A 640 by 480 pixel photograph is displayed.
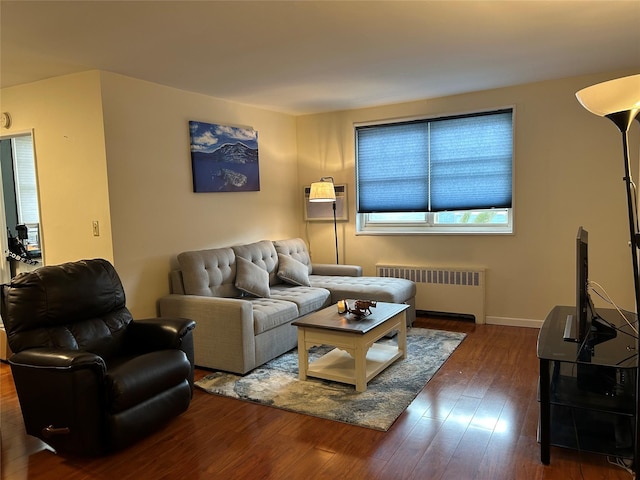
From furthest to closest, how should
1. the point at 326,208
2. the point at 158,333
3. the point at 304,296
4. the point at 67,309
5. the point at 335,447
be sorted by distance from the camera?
1. the point at 326,208
2. the point at 304,296
3. the point at 158,333
4. the point at 67,309
5. the point at 335,447

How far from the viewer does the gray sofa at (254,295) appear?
11.5 feet

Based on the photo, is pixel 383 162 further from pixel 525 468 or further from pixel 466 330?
pixel 525 468

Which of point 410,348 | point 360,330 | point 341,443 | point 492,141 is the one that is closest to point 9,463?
point 341,443

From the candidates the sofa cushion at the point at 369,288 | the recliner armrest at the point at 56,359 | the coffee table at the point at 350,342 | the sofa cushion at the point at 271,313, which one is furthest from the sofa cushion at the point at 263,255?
the recliner armrest at the point at 56,359

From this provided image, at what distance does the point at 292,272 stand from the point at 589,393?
2.98 m

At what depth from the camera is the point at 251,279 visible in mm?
4258

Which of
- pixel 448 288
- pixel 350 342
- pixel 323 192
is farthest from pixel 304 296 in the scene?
pixel 448 288

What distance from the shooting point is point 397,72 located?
3844mm

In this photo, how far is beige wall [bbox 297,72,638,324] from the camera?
4.21 m

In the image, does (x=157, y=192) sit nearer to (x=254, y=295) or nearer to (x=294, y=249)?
(x=254, y=295)

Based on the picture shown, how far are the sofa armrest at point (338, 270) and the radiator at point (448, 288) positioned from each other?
1.35ft

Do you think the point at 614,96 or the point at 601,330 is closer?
the point at 614,96

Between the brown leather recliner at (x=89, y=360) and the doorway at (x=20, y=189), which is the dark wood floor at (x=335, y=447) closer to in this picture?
the brown leather recliner at (x=89, y=360)

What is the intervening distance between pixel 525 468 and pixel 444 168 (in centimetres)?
335
